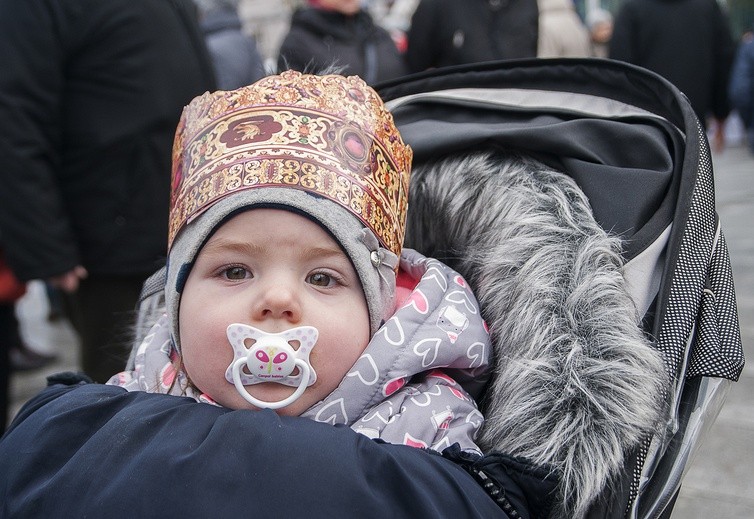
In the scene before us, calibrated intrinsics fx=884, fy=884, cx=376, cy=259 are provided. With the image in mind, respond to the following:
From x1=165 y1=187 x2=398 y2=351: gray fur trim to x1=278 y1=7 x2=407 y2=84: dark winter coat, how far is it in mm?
2429

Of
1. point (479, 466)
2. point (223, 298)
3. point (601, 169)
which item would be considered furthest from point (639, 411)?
point (223, 298)

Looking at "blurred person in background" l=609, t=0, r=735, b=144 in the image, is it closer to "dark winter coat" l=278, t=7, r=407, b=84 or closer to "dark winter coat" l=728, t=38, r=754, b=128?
"dark winter coat" l=278, t=7, r=407, b=84

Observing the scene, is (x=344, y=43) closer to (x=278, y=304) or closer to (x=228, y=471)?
(x=278, y=304)

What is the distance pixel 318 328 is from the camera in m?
1.36

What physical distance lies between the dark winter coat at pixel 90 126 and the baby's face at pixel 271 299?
0.99 m

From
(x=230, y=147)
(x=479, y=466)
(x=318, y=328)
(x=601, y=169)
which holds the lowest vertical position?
(x=479, y=466)

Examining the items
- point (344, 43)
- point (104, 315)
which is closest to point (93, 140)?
A: point (104, 315)

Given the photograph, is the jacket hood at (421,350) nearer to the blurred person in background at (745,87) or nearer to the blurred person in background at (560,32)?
the blurred person in background at (560,32)

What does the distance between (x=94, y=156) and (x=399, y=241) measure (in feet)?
4.01

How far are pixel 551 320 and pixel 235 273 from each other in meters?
0.51

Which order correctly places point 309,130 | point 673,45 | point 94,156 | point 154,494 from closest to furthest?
point 154,494 → point 309,130 → point 94,156 → point 673,45

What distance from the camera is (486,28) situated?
4176 millimetres

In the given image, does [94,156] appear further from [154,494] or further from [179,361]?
[154,494]

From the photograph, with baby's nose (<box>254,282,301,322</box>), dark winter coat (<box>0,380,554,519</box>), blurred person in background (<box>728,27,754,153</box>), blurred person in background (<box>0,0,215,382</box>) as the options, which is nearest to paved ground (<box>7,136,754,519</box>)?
dark winter coat (<box>0,380,554,519</box>)
